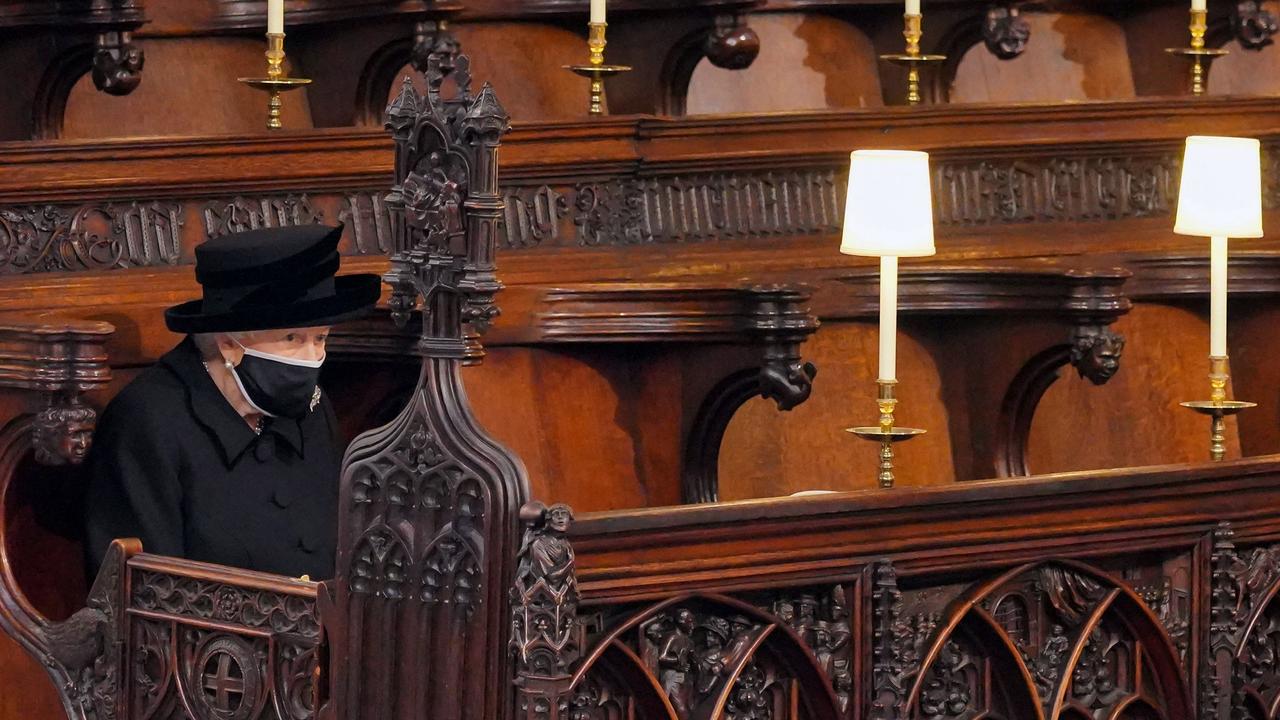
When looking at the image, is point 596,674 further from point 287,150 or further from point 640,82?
point 640,82

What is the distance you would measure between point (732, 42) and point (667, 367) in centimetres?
90

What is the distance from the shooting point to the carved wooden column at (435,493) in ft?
10.2

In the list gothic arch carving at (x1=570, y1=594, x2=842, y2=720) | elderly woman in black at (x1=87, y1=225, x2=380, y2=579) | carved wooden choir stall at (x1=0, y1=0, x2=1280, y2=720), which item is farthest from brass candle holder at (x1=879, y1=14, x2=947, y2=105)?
gothic arch carving at (x1=570, y1=594, x2=842, y2=720)

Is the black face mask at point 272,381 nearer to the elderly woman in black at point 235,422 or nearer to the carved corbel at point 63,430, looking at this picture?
the elderly woman in black at point 235,422

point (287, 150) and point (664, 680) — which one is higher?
point (287, 150)

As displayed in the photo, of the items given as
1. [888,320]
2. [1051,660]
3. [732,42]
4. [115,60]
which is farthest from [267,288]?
[732,42]

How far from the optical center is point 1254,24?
21.6ft

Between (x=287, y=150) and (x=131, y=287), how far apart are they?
19.4 inches

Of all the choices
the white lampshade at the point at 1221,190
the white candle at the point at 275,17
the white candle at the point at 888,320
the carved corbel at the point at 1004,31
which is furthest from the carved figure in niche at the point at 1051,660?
the carved corbel at the point at 1004,31

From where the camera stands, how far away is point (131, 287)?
4.42 metres

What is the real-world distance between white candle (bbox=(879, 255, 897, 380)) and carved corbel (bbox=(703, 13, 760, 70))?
1.42 meters

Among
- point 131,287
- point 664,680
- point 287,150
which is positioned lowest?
point 664,680

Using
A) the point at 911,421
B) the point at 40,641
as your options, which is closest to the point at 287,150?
the point at 40,641

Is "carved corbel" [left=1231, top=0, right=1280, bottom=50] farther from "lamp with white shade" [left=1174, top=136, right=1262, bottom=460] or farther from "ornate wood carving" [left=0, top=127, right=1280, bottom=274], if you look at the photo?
"lamp with white shade" [left=1174, top=136, right=1262, bottom=460]
